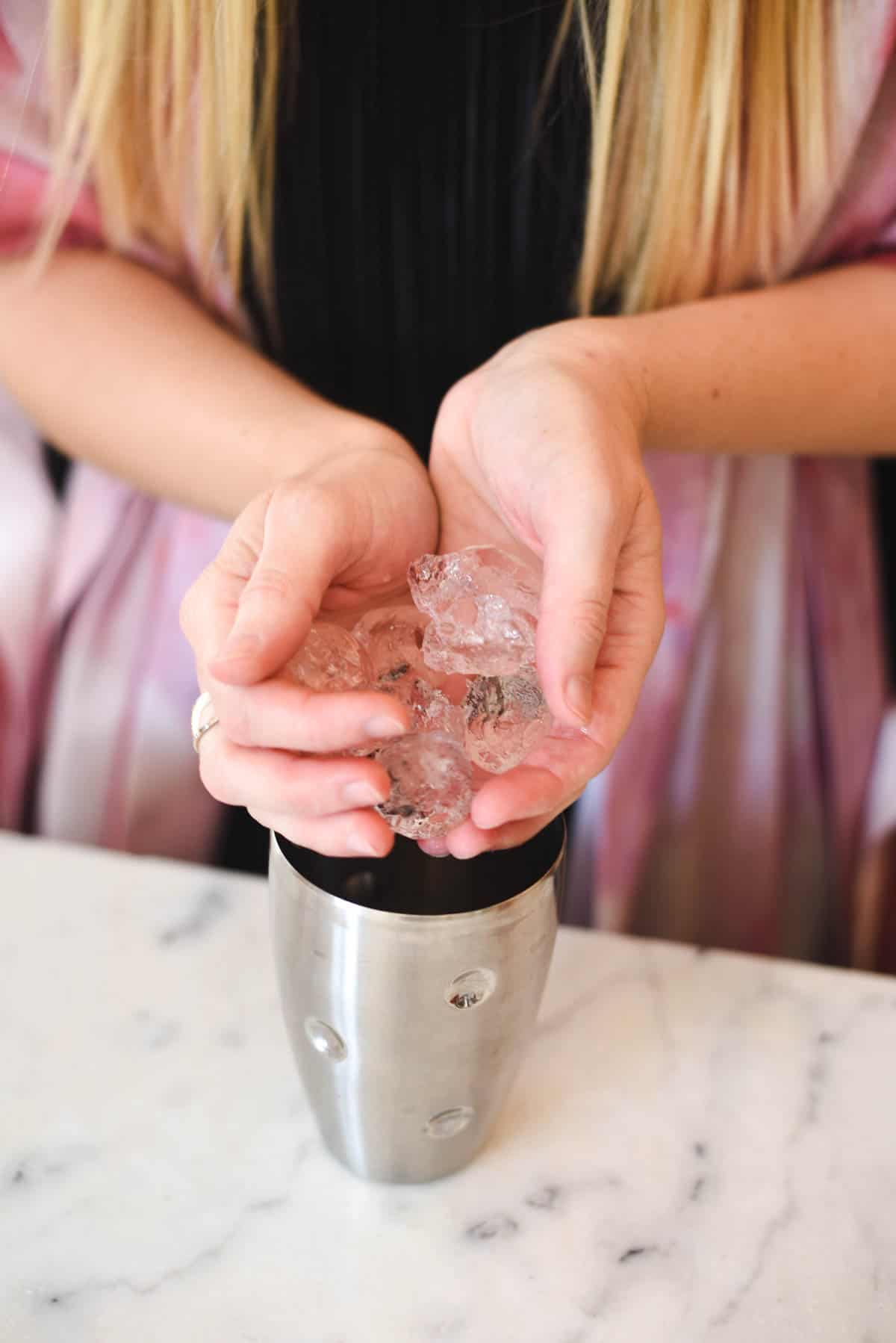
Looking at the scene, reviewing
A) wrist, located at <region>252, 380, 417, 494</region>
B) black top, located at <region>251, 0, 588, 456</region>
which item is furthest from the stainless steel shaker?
black top, located at <region>251, 0, 588, 456</region>

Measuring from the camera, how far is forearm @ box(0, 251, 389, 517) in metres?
0.78

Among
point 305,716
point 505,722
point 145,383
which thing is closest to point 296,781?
point 305,716

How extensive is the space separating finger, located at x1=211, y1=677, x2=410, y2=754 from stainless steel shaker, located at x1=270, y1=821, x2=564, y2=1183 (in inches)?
3.1

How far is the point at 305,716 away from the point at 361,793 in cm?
4

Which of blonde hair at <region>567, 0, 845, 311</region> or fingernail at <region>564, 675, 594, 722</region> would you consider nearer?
fingernail at <region>564, 675, 594, 722</region>

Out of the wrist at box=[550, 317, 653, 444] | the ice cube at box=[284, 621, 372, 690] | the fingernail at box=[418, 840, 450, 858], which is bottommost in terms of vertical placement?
→ the fingernail at box=[418, 840, 450, 858]

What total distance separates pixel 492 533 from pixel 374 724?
0.28 m

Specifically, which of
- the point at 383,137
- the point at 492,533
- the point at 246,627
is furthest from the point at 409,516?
the point at 383,137

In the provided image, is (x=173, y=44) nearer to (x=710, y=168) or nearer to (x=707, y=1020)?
(x=710, y=168)

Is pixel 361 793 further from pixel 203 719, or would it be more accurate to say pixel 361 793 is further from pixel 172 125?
pixel 172 125

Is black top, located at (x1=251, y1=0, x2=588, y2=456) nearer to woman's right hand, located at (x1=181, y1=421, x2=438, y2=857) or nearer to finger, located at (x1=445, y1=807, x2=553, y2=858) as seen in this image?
woman's right hand, located at (x1=181, y1=421, x2=438, y2=857)

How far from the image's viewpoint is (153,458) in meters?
0.84

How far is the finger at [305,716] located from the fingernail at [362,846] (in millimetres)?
38

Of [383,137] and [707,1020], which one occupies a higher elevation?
Result: [383,137]
